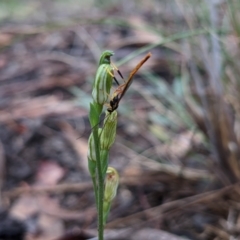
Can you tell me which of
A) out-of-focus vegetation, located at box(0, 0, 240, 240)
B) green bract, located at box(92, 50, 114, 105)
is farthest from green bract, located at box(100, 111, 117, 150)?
out-of-focus vegetation, located at box(0, 0, 240, 240)

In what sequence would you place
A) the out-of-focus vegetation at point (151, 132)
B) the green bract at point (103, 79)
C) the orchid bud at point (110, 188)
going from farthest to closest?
the out-of-focus vegetation at point (151, 132) < the orchid bud at point (110, 188) < the green bract at point (103, 79)

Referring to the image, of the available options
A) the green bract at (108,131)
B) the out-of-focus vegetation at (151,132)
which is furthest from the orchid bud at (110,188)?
the out-of-focus vegetation at (151,132)

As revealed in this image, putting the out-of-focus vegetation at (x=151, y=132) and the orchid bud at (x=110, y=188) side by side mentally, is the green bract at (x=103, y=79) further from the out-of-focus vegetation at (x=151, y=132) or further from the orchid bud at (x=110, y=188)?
the out-of-focus vegetation at (x=151, y=132)

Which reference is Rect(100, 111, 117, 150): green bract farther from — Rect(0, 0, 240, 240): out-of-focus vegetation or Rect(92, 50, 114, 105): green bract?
Rect(0, 0, 240, 240): out-of-focus vegetation

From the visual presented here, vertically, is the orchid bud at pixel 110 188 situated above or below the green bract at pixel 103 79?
below

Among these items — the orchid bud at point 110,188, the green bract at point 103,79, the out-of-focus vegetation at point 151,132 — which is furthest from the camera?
the out-of-focus vegetation at point 151,132

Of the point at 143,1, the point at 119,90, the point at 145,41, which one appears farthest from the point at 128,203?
the point at 143,1

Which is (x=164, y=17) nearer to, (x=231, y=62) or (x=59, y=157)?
(x=59, y=157)

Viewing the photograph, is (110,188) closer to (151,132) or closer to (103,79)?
(103,79)
